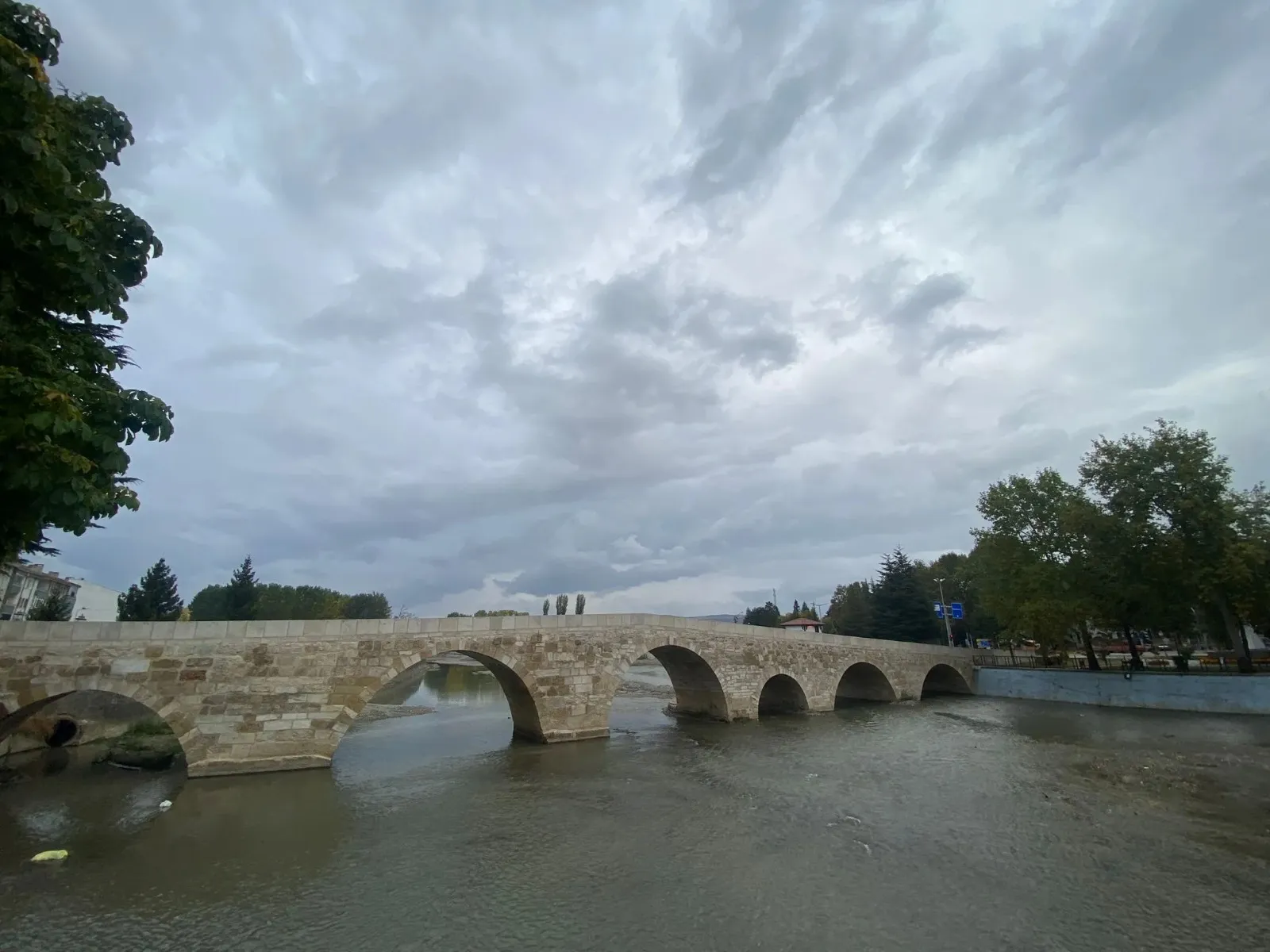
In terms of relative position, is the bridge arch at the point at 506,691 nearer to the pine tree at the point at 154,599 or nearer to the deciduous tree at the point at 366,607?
the pine tree at the point at 154,599

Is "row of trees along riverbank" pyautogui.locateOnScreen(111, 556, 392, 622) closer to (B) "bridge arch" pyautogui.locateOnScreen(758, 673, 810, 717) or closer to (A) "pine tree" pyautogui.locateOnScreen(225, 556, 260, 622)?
(A) "pine tree" pyautogui.locateOnScreen(225, 556, 260, 622)

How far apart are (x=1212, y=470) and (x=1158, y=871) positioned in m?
20.0

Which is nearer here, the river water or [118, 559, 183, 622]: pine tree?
the river water

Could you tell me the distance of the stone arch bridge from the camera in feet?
33.5

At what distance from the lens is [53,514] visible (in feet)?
14.9

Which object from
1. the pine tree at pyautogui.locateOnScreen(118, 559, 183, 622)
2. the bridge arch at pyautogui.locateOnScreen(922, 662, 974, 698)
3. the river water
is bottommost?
the river water

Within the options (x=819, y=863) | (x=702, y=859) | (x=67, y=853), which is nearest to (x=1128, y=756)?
(x=819, y=863)

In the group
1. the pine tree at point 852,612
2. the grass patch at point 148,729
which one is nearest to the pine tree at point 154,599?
the grass patch at point 148,729

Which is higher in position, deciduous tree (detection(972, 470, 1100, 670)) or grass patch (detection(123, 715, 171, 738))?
deciduous tree (detection(972, 470, 1100, 670))

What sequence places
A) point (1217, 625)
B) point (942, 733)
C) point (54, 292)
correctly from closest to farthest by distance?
point (54, 292), point (942, 733), point (1217, 625)

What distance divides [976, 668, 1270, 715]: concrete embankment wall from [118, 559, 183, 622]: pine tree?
124 feet

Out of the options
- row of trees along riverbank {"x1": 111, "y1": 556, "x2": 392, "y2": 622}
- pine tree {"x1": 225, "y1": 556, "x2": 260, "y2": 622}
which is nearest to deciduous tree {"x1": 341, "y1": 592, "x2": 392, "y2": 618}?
row of trees along riverbank {"x1": 111, "y1": 556, "x2": 392, "y2": 622}

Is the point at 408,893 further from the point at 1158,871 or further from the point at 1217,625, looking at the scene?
the point at 1217,625

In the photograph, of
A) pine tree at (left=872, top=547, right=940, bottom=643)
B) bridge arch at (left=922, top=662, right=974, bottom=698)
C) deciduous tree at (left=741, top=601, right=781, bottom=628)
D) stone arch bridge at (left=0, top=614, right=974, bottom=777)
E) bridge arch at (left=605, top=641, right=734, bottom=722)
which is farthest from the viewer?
deciduous tree at (left=741, top=601, right=781, bottom=628)
